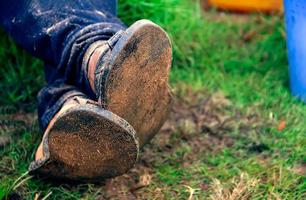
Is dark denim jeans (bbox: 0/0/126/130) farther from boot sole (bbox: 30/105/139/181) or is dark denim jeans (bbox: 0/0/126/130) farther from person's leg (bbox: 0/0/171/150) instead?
boot sole (bbox: 30/105/139/181)

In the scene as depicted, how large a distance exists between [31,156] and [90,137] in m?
0.42

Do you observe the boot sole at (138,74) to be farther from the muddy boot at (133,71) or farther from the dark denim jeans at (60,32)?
the dark denim jeans at (60,32)

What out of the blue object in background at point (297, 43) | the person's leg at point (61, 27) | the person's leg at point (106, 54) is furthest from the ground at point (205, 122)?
the person's leg at point (61, 27)

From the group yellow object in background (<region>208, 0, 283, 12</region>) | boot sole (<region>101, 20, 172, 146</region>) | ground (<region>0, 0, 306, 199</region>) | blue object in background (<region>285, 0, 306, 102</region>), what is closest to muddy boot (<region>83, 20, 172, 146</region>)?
boot sole (<region>101, 20, 172, 146</region>)

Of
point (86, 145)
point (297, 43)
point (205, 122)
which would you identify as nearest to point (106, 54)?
point (86, 145)

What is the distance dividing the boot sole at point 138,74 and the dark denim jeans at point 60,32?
0.15 m

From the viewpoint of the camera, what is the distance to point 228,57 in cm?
251

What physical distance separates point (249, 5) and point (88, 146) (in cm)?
167

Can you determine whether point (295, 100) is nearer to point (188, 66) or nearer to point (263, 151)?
point (263, 151)

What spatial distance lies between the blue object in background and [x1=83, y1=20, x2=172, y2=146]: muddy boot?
677 mm

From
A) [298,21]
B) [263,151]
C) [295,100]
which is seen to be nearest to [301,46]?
[298,21]

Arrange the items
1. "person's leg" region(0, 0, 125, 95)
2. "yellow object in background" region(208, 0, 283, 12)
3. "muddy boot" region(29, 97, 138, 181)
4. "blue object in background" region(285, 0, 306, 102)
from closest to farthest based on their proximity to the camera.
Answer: "muddy boot" region(29, 97, 138, 181)
"person's leg" region(0, 0, 125, 95)
"blue object in background" region(285, 0, 306, 102)
"yellow object in background" region(208, 0, 283, 12)

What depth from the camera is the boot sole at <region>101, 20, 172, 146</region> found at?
1363mm

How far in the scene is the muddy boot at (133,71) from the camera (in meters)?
1.36
